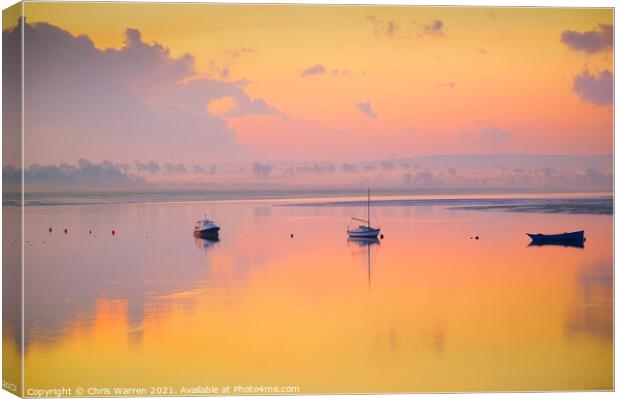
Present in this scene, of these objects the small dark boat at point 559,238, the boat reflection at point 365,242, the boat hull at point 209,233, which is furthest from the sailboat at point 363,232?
the small dark boat at point 559,238

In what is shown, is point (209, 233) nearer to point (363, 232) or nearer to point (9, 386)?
point (363, 232)

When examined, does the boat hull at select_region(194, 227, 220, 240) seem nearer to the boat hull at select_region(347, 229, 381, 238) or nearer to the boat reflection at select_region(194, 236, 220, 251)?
the boat reflection at select_region(194, 236, 220, 251)

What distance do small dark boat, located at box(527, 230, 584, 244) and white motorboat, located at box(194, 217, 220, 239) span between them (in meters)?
7.36

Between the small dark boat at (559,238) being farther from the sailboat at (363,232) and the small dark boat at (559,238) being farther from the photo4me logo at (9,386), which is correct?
the photo4me logo at (9,386)

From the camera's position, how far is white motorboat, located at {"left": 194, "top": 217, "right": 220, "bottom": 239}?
72.3 feet

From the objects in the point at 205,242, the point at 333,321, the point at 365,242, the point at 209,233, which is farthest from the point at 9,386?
the point at 209,233

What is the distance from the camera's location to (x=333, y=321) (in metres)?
10.8

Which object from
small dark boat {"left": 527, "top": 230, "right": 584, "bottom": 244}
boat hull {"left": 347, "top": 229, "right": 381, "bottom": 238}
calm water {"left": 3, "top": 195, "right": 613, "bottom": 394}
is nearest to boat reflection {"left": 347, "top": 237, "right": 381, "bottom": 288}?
boat hull {"left": 347, "top": 229, "right": 381, "bottom": 238}

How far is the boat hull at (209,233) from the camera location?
71.8 feet

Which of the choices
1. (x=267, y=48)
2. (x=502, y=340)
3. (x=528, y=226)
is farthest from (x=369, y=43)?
(x=528, y=226)

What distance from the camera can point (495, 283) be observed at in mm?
12781

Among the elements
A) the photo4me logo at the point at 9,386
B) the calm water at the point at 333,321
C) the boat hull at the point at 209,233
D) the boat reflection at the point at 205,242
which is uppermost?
the boat hull at the point at 209,233

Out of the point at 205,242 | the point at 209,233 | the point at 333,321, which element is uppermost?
the point at 209,233

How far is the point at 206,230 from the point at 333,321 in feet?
39.4
